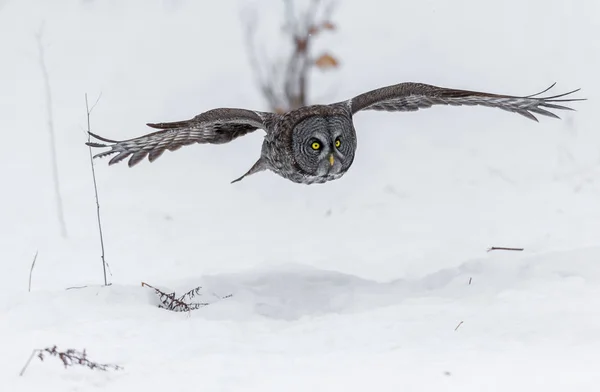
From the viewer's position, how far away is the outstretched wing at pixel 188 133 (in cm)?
447

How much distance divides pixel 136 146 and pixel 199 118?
1.66 ft

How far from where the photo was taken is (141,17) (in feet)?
35.0

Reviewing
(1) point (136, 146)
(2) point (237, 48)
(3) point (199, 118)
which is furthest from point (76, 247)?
(2) point (237, 48)

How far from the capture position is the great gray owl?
182 inches

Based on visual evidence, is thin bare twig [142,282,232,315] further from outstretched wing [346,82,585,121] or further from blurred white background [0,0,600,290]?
outstretched wing [346,82,585,121]

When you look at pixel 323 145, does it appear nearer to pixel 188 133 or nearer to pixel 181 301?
pixel 188 133

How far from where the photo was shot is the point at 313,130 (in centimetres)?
484

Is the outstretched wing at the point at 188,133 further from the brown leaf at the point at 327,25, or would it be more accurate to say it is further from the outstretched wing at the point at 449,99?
the brown leaf at the point at 327,25

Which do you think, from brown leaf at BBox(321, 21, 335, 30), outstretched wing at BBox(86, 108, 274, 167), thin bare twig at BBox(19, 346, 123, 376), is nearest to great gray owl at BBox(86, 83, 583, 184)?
outstretched wing at BBox(86, 108, 274, 167)

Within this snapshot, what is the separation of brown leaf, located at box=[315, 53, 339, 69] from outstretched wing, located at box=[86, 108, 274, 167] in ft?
13.2

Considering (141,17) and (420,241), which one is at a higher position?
(141,17)

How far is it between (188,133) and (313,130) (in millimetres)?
842

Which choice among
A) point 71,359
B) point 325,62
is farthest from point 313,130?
point 325,62

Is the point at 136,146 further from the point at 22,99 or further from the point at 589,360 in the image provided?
the point at 22,99
